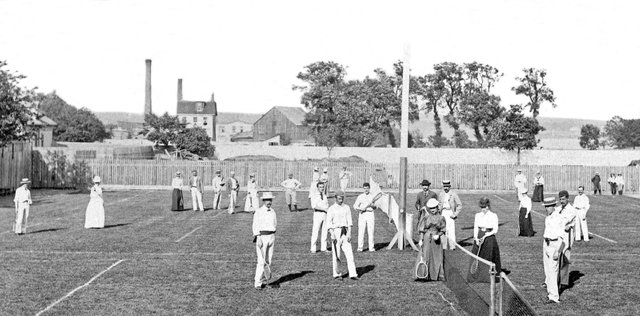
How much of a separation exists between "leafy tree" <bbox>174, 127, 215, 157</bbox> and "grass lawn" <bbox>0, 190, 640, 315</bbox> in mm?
48193

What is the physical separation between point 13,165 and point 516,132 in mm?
50127

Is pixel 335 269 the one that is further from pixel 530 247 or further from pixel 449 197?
pixel 530 247

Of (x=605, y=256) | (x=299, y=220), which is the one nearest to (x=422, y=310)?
(x=605, y=256)

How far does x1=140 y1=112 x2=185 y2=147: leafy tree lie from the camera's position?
259ft

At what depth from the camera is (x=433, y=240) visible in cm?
1716

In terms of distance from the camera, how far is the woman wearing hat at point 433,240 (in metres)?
17.2

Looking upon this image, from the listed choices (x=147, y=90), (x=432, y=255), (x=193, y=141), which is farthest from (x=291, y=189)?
(x=147, y=90)

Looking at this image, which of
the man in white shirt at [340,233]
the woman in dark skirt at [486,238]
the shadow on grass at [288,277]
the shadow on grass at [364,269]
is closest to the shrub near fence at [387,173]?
the shadow on grass at [364,269]

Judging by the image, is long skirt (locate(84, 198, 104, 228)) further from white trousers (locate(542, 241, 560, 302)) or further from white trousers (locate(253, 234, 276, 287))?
white trousers (locate(542, 241, 560, 302))

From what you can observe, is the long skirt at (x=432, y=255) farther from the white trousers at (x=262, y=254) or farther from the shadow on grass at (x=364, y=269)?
the white trousers at (x=262, y=254)

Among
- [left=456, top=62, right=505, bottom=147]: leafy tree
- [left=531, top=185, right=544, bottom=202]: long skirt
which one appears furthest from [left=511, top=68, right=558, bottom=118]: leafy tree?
[left=531, top=185, right=544, bottom=202]: long skirt

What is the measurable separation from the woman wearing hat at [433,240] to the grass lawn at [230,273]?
0.50m

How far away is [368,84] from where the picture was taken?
95875 mm

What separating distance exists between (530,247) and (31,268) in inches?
Result: 545
